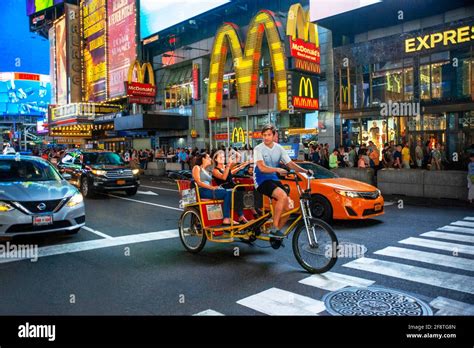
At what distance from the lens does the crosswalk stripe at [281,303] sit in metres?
4.46

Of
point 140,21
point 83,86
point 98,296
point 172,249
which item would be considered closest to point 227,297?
point 98,296

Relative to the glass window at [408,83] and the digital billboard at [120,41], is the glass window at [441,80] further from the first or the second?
the digital billboard at [120,41]

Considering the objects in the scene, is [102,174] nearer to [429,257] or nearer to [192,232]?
[192,232]

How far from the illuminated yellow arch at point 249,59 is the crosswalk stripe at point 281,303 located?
2035cm

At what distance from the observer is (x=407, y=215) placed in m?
11.0

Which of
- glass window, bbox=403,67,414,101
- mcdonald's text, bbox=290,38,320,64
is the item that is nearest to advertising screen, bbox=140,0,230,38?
mcdonald's text, bbox=290,38,320,64

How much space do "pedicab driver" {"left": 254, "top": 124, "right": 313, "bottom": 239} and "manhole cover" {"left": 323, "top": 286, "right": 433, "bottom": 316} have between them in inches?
62.9

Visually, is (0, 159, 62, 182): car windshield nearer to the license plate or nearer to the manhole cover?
the license plate

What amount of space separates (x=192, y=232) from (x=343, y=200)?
12.5ft

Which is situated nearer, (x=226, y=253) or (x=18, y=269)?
(x=18, y=269)

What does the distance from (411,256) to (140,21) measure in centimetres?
4185

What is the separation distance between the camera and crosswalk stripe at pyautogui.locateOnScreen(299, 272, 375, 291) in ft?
17.5
